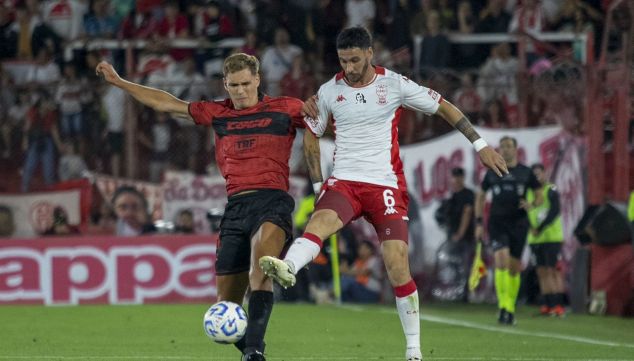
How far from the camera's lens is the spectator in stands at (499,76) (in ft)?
65.8

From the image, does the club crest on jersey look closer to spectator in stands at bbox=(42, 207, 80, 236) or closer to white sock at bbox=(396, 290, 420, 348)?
white sock at bbox=(396, 290, 420, 348)

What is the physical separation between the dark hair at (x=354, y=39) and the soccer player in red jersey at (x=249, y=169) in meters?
0.54

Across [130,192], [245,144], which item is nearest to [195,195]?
[130,192]

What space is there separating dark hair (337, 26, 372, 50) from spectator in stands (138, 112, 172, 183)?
36.6 ft

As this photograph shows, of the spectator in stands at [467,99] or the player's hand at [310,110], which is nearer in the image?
the player's hand at [310,110]

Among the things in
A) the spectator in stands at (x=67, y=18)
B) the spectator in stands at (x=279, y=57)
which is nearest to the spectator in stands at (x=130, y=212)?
the spectator in stands at (x=279, y=57)

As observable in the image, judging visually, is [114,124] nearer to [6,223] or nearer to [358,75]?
[6,223]

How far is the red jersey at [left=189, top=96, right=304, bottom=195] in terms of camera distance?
32.2ft

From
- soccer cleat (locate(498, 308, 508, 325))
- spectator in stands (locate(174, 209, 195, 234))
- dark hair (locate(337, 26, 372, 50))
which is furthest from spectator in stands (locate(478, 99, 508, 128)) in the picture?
dark hair (locate(337, 26, 372, 50))

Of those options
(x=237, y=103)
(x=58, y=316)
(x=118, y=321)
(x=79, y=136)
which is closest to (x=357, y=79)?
(x=237, y=103)

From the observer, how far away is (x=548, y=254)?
18.5 metres

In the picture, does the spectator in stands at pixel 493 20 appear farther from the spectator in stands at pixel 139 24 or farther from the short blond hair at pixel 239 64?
the short blond hair at pixel 239 64

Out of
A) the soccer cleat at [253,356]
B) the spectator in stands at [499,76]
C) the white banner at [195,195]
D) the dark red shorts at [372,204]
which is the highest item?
the spectator in stands at [499,76]

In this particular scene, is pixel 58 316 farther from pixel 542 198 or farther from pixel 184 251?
pixel 542 198
